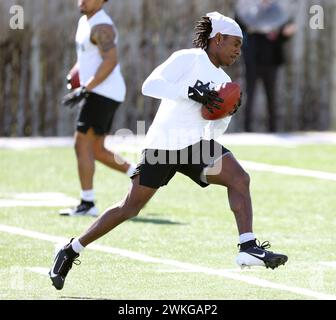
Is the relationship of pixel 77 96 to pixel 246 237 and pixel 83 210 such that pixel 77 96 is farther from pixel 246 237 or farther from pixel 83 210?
pixel 246 237

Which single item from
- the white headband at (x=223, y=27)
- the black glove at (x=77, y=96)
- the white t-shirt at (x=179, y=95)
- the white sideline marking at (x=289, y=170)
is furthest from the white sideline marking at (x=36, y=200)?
the white headband at (x=223, y=27)

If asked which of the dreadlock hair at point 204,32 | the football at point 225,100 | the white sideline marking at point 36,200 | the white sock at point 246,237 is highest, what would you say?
the dreadlock hair at point 204,32

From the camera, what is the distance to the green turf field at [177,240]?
8664 millimetres

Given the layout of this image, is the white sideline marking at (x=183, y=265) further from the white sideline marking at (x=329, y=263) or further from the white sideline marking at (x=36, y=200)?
the white sideline marking at (x=36, y=200)

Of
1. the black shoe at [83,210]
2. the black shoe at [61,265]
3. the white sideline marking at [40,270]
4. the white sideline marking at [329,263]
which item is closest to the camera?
the black shoe at [61,265]

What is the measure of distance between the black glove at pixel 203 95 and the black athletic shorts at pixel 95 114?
403cm

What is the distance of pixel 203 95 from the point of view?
8680mm

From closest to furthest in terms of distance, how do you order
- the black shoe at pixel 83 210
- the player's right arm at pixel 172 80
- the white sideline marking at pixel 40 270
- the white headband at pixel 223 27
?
the player's right arm at pixel 172 80
the white headband at pixel 223 27
the white sideline marking at pixel 40 270
the black shoe at pixel 83 210

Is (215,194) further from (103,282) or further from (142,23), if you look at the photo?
(142,23)

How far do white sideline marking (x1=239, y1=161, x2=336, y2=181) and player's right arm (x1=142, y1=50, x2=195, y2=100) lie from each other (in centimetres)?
664

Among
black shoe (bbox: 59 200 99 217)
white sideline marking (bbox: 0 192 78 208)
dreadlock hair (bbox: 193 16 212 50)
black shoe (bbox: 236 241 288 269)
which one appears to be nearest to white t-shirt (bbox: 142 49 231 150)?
dreadlock hair (bbox: 193 16 212 50)

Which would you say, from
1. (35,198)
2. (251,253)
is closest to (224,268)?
(251,253)

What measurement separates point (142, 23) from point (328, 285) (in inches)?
503

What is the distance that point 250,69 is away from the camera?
20.8m
